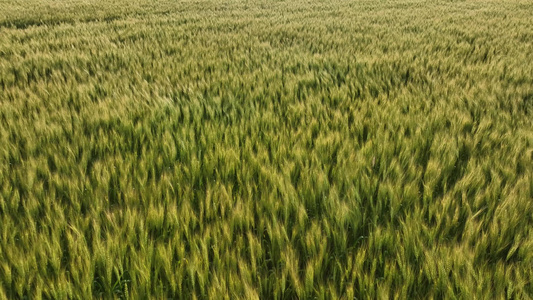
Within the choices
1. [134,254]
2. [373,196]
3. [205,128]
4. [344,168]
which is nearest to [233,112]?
[205,128]

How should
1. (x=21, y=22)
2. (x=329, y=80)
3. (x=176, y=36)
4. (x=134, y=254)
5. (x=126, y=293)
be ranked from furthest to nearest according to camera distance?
1. (x=21, y=22)
2. (x=176, y=36)
3. (x=329, y=80)
4. (x=134, y=254)
5. (x=126, y=293)

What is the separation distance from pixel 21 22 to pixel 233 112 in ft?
24.8

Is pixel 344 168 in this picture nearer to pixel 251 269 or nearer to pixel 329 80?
pixel 251 269

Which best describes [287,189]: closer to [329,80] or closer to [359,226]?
[359,226]

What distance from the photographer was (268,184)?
4.58ft

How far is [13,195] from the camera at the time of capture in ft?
4.22

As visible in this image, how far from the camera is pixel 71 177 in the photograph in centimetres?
146

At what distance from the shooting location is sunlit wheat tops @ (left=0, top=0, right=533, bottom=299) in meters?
0.90

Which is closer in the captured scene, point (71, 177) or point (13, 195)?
point (13, 195)

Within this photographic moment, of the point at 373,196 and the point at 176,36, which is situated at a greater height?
the point at 176,36

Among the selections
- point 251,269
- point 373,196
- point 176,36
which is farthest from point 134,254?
point 176,36

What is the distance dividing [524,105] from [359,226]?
1.92 meters

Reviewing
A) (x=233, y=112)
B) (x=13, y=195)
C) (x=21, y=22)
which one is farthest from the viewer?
(x=21, y=22)

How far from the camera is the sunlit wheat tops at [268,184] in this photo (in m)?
0.90
